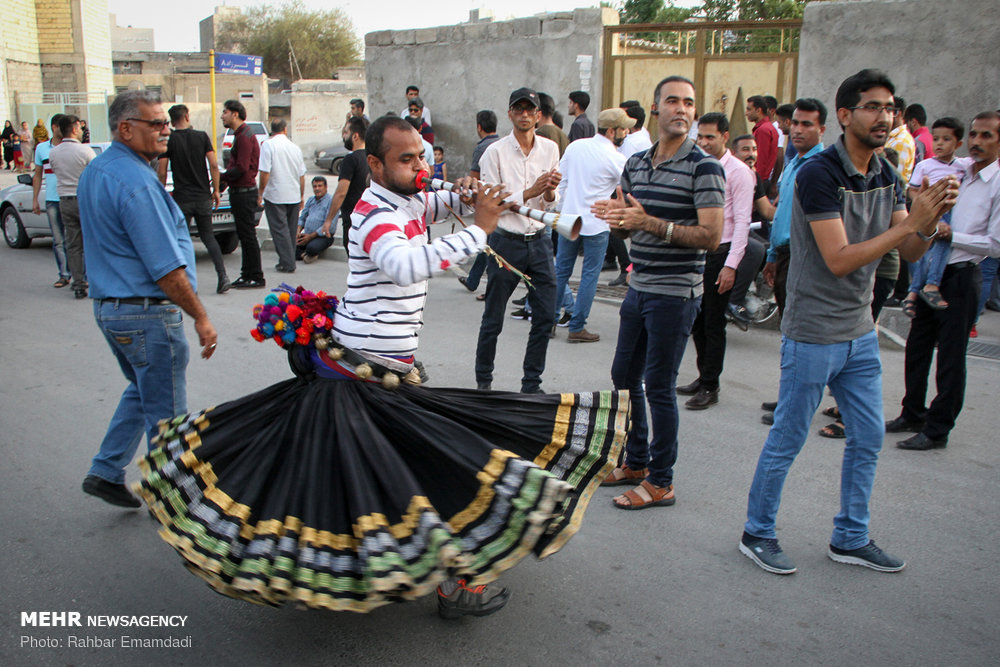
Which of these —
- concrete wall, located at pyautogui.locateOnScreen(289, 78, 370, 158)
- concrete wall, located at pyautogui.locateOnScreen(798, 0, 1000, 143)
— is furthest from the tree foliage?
concrete wall, located at pyautogui.locateOnScreen(798, 0, 1000, 143)

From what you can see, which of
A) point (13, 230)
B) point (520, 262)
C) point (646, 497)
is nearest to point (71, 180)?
point (13, 230)

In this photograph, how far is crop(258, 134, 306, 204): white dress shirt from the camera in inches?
398

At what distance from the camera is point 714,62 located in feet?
41.3

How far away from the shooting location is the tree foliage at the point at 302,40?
183ft

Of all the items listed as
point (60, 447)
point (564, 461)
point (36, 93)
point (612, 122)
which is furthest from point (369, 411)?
point (36, 93)

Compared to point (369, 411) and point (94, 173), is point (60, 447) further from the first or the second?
point (369, 411)

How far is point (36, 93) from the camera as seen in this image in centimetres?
3294

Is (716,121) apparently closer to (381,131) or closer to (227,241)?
(381,131)

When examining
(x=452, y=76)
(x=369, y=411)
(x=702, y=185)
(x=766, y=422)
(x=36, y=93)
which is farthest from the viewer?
(x=36, y=93)

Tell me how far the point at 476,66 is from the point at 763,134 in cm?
714

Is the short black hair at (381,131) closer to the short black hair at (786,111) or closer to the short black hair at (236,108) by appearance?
the short black hair at (236,108)

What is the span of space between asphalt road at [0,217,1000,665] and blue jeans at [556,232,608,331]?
2008 millimetres

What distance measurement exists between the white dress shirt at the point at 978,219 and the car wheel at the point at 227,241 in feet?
31.5

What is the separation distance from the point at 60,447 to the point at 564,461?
3.57m
